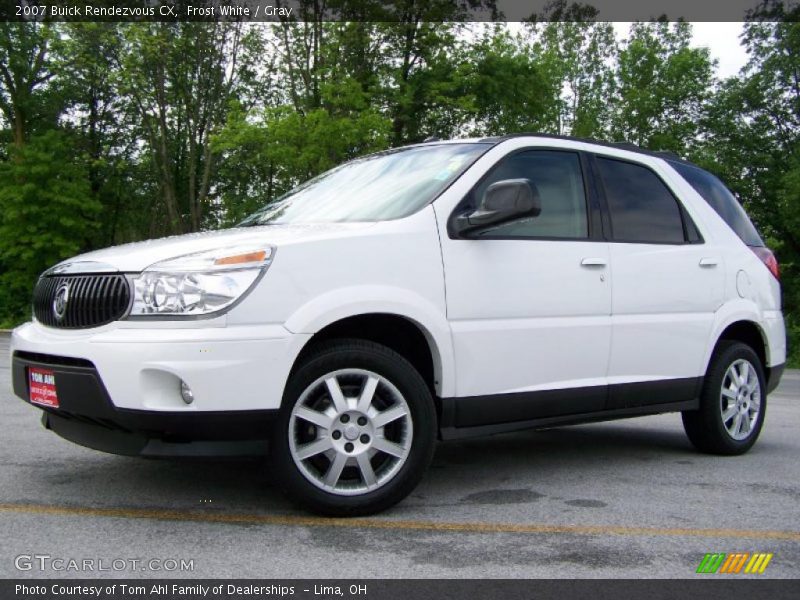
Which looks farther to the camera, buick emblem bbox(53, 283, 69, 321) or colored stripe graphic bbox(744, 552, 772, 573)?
buick emblem bbox(53, 283, 69, 321)

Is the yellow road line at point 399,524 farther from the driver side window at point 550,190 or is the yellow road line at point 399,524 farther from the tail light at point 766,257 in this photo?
the tail light at point 766,257

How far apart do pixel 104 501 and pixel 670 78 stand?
132ft

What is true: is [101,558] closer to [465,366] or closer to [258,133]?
[465,366]

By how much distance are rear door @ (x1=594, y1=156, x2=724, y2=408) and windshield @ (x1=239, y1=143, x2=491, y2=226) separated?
108 centimetres

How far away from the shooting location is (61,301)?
4156 millimetres

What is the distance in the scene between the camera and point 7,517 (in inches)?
154

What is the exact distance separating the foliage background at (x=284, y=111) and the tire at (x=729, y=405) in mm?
17140

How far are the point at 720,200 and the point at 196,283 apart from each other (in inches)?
160

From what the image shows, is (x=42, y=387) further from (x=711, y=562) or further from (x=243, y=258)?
(x=711, y=562)

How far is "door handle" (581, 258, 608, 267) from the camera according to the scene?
16.3ft

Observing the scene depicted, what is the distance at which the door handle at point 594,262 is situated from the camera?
4.96 m

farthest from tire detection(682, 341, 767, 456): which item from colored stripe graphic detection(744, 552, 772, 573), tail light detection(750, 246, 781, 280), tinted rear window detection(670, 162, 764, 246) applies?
colored stripe graphic detection(744, 552, 772, 573)

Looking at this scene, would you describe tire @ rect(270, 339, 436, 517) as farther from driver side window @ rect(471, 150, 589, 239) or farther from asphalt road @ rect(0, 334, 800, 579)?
driver side window @ rect(471, 150, 589, 239)
